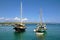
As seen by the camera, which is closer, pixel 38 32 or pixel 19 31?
pixel 38 32

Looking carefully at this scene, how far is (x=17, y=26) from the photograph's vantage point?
183ft

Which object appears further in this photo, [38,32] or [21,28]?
[21,28]

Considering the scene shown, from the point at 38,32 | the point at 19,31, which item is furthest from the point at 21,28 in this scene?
the point at 38,32

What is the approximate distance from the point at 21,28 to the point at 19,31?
1225 mm

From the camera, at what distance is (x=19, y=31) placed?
55.9 metres

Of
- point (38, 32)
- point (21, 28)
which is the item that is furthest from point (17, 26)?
point (38, 32)

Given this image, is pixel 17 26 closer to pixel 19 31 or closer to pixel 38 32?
pixel 19 31

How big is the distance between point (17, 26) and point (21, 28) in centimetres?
156

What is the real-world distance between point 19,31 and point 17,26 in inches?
72.4

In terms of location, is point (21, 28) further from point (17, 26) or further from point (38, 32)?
point (38, 32)

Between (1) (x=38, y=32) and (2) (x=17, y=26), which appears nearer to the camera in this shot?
(1) (x=38, y=32)

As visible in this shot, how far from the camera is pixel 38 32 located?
45.7 metres

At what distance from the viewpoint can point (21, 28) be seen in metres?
56.1
